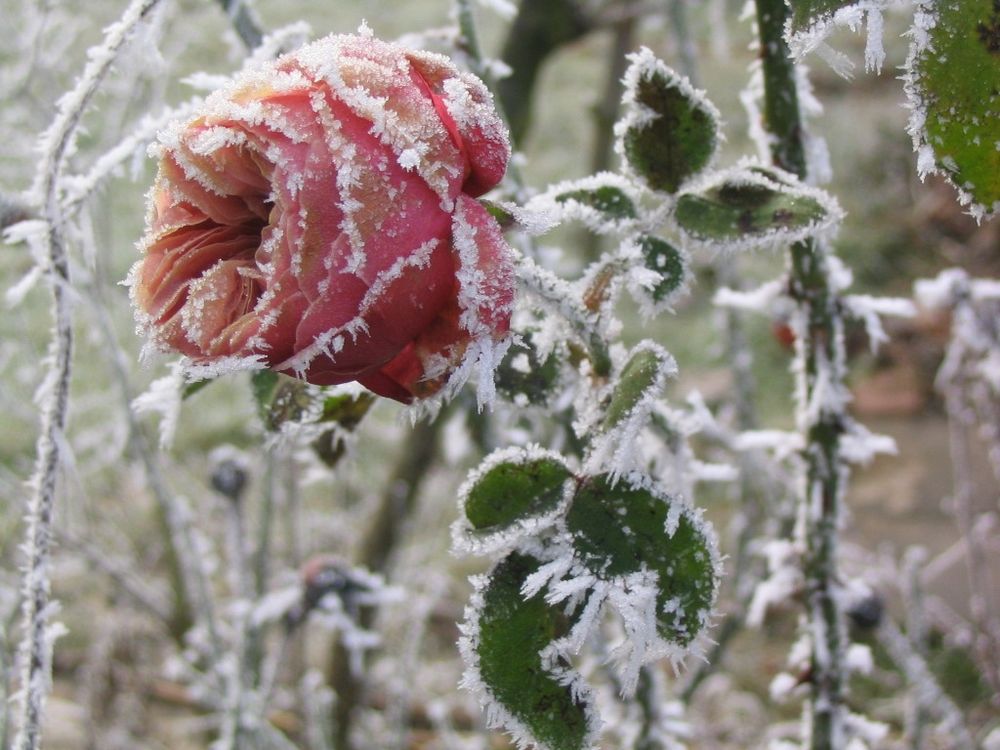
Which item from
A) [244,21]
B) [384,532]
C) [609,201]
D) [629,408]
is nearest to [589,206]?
[609,201]

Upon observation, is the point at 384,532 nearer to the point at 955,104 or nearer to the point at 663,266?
the point at 663,266

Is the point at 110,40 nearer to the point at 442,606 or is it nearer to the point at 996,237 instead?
the point at 442,606

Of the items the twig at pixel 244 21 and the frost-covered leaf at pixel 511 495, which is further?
the twig at pixel 244 21

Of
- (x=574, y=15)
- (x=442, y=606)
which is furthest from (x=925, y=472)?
(x=574, y=15)

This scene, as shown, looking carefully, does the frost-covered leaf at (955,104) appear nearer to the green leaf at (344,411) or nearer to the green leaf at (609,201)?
the green leaf at (609,201)

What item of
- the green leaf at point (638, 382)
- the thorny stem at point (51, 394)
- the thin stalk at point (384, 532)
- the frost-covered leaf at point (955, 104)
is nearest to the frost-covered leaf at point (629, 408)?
the green leaf at point (638, 382)

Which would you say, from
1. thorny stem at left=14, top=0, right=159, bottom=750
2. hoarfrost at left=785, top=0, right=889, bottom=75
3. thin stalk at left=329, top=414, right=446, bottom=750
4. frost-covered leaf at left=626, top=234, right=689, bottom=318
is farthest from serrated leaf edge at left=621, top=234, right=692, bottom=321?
thin stalk at left=329, top=414, right=446, bottom=750
